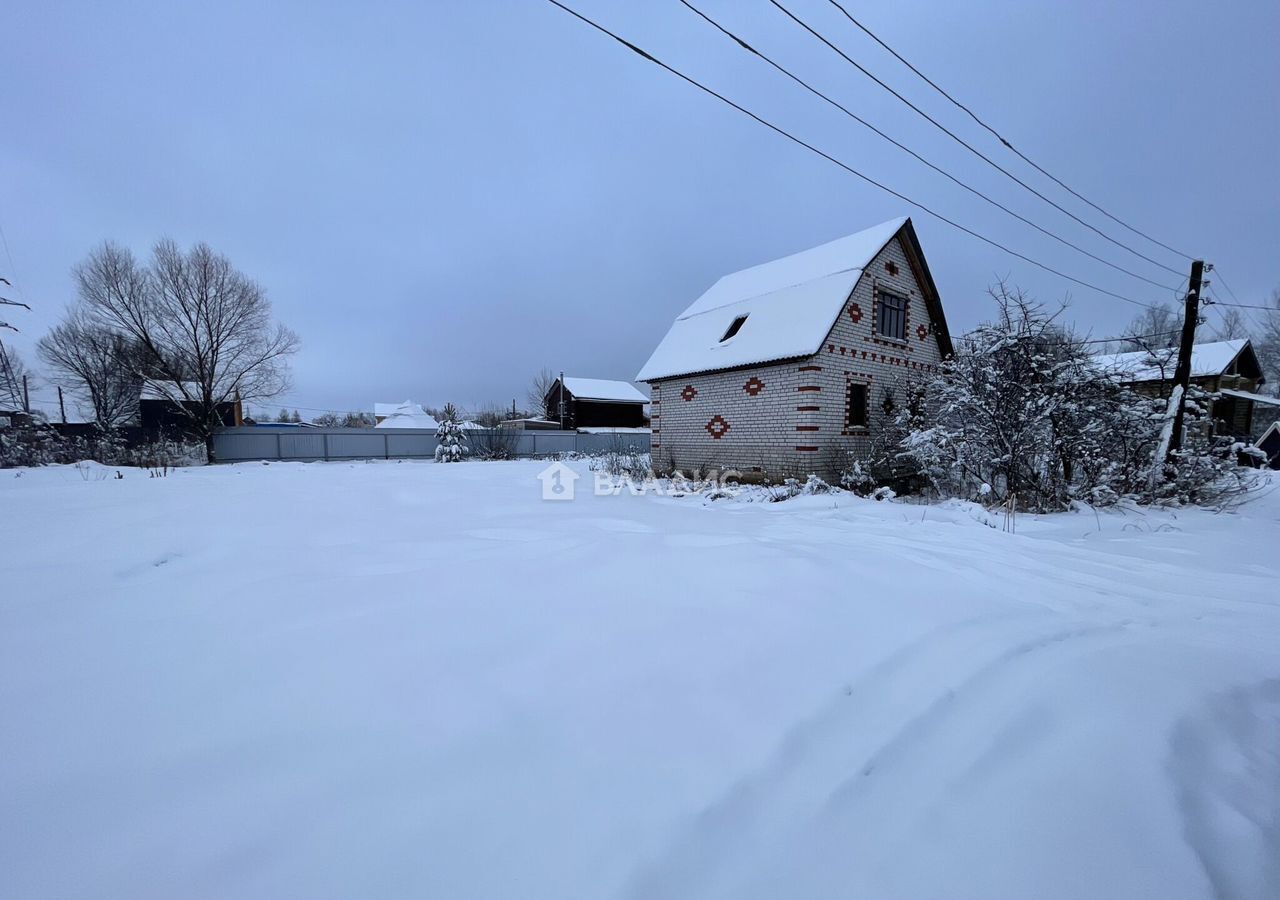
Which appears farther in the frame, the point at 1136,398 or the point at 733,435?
the point at 733,435

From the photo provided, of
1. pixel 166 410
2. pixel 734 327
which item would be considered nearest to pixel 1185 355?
pixel 734 327

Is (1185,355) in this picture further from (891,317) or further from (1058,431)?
(891,317)

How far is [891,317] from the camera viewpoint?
38.8ft

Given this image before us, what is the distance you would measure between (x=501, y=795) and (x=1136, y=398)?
10.5m

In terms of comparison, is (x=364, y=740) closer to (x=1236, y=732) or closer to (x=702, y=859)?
(x=702, y=859)

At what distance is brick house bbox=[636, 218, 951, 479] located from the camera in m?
10.2

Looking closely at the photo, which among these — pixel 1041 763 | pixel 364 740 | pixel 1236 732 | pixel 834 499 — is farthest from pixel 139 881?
pixel 834 499

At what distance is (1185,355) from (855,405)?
17.0 ft

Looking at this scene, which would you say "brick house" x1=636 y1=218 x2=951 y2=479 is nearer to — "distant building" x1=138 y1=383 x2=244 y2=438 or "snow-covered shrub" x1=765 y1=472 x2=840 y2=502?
"snow-covered shrub" x1=765 y1=472 x2=840 y2=502

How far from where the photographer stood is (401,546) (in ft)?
12.5

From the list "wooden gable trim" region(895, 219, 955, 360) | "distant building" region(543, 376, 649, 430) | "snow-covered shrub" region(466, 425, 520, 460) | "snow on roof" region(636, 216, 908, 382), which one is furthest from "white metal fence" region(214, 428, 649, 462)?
"wooden gable trim" region(895, 219, 955, 360)

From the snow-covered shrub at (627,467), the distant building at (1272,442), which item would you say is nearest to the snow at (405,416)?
the snow-covered shrub at (627,467)

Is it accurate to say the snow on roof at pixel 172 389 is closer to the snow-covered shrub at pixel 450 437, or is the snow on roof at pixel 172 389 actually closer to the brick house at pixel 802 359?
the snow-covered shrub at pixel 450 437

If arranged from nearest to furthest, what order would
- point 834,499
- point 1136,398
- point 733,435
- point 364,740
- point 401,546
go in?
point 364,740 → point 401,546 → point 1136,398 → point 834,499 → point 733,435
